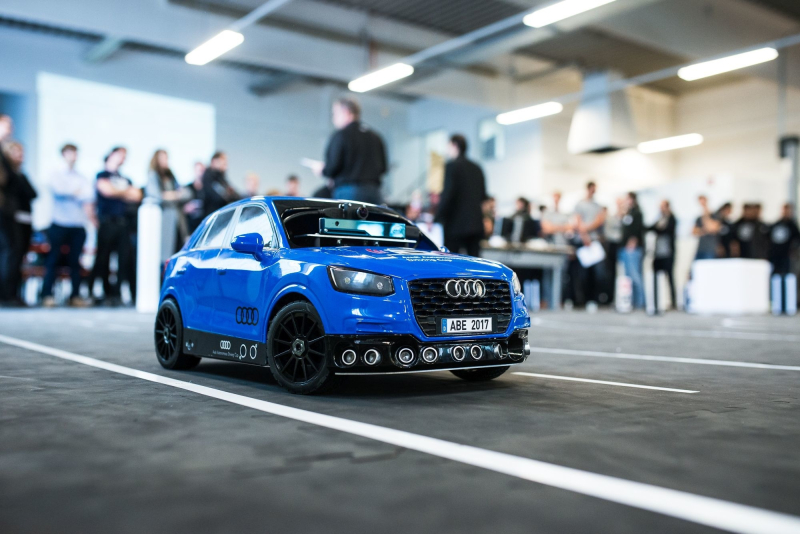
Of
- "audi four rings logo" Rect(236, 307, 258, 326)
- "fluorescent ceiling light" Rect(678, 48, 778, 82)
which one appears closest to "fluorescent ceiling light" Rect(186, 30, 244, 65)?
"fluorescent ceiling light" Rect(678, 48, 778, 82)

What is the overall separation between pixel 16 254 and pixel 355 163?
745cm

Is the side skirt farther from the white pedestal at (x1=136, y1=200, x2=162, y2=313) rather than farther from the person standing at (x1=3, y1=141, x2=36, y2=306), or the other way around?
the person standing at (x1=3, y1=141, x2=36, y2=306)

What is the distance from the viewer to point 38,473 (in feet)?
7.84

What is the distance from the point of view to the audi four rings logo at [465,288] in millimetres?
4081

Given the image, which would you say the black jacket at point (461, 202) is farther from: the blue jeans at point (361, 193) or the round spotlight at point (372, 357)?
the round spotlight at point (372, 357)

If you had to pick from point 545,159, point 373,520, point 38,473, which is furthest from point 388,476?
point 545,159

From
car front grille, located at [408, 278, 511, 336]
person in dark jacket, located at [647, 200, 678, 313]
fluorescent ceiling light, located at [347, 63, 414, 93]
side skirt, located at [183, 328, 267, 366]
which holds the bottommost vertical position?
side skirt, located at [183, 328, 267, 366]

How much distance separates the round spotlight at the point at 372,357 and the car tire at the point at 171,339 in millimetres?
1830

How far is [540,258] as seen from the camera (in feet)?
51.0

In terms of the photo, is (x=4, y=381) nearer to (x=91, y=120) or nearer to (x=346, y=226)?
(x=346, y=226)

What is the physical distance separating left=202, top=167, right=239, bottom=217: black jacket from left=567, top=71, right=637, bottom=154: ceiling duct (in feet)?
44.6

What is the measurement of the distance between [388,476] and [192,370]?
323 centimetres

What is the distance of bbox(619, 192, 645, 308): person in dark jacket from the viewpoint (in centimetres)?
1450

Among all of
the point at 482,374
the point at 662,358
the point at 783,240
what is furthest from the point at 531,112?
the point at 482,374
